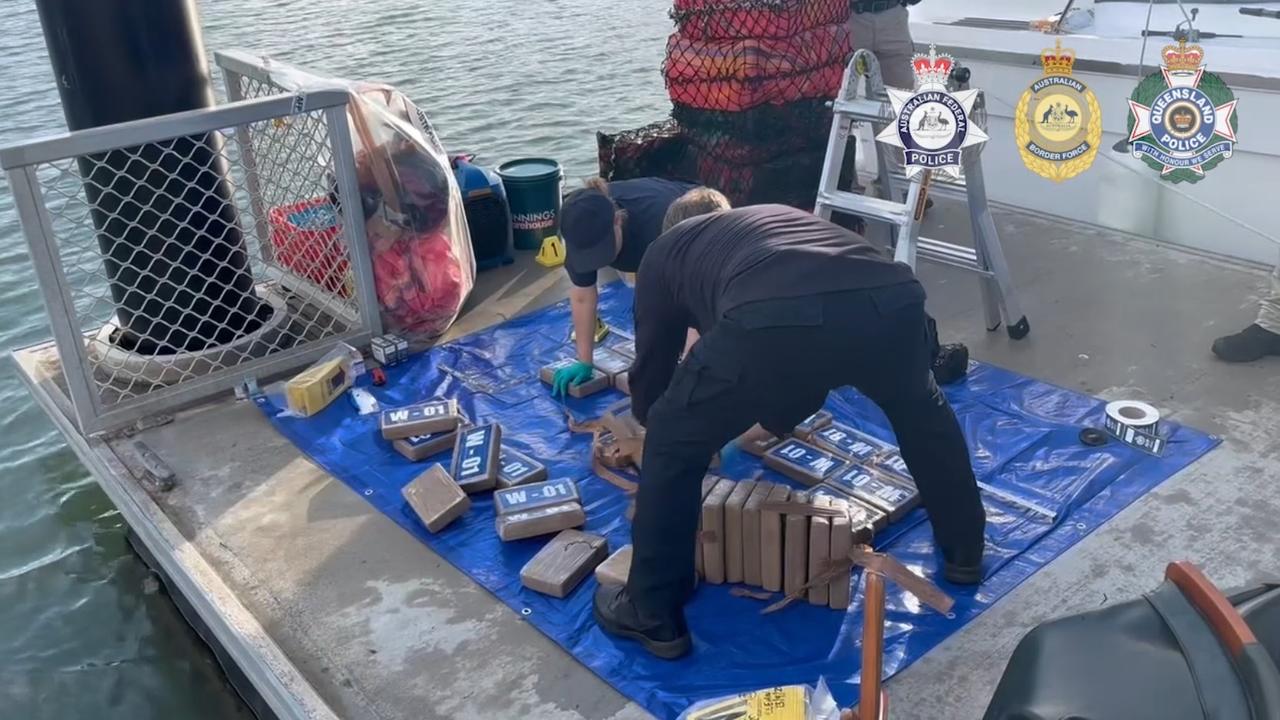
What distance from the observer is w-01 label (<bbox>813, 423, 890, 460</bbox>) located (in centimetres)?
428

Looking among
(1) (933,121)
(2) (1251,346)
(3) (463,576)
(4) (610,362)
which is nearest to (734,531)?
(3) (463,576)

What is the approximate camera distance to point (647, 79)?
12.2m

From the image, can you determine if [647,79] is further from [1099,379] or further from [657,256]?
[657,256]

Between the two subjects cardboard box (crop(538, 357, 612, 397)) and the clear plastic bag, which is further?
the clear plastic bag

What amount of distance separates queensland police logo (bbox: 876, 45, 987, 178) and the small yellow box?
8.63 feet

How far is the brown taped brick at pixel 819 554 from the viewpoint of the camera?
11.1 feet

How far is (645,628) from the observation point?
3281 mm

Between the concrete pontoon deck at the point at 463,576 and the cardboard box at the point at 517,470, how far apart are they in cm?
43

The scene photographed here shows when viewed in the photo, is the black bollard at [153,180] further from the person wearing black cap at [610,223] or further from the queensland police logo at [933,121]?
the queensland police logo at [933,121]

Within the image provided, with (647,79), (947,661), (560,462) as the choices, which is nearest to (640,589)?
(947,661)

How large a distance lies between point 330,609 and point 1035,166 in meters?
3.42

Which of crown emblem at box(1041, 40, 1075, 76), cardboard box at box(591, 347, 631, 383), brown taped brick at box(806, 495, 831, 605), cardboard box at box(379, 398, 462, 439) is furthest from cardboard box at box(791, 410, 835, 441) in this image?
crown emblem at box(1041, 40, 1075, 76)

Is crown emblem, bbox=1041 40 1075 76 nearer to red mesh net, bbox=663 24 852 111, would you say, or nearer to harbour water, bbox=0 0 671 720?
red mesh net, bbox=663 24 852 111

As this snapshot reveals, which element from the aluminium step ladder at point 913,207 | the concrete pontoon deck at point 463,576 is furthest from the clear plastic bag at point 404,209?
the aluminium step ladder at point 913,207
